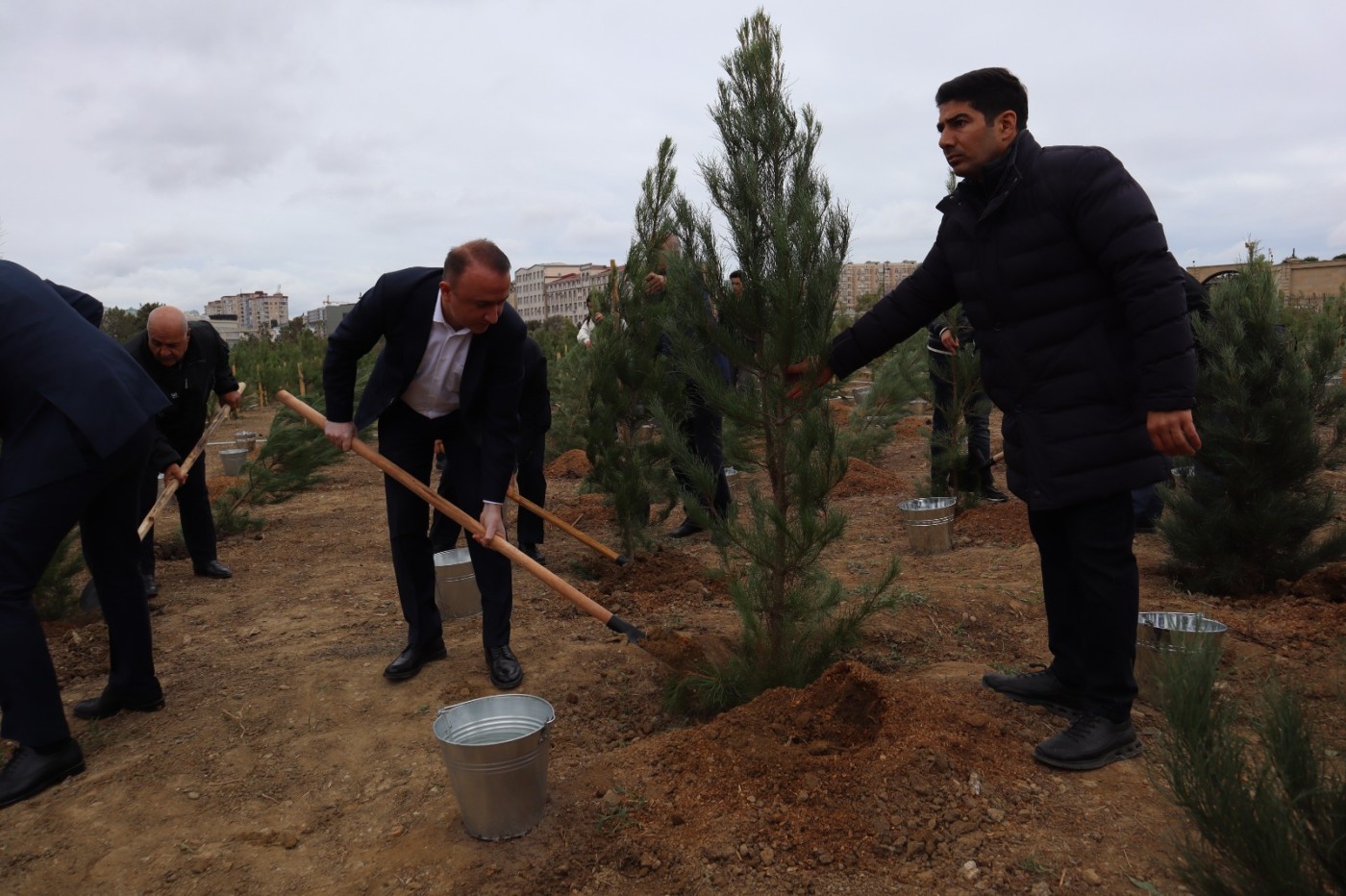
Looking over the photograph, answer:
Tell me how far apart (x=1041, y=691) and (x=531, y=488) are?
142 inches

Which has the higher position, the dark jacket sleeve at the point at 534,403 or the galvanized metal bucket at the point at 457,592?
the dark jacket sleeve at the point at 534,403

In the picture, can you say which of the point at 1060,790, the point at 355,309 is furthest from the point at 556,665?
the point at 1060,790

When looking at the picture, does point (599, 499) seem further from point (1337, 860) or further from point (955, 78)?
point (1337, 860)

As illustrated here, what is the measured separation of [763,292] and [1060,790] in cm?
177

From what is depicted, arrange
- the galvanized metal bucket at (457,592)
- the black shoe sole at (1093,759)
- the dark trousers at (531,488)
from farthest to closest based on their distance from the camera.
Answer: the dark trousers at (531,488) → the galvanized metal bucket at (457,592) → the black shoe sole at (1093,759)

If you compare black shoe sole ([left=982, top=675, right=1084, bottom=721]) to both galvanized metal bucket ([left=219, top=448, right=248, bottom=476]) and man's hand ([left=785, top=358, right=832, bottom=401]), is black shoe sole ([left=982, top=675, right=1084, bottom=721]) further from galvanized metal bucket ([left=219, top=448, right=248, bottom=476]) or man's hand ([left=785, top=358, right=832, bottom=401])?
galvanized metal bucket ([left=219, top=448, right=248, bottom=476])

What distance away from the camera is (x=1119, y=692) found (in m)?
2.63

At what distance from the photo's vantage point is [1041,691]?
3.01 metres

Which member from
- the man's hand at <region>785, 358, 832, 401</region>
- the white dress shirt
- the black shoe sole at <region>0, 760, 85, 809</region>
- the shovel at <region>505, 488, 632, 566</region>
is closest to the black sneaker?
A: the shovel at <region>505, 488, 632, 566</region>

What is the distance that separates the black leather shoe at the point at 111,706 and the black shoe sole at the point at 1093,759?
336 centimetres

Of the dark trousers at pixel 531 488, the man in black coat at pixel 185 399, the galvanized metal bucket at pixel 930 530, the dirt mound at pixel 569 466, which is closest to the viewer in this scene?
the man in black coat at pixel 185 399

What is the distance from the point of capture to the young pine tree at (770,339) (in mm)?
2953

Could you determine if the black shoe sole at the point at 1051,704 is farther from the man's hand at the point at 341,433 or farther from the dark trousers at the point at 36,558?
the dark trousers at the point at 36,558

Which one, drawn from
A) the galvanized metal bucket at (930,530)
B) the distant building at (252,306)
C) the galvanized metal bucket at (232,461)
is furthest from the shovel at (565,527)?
the distant building at (252,306)
